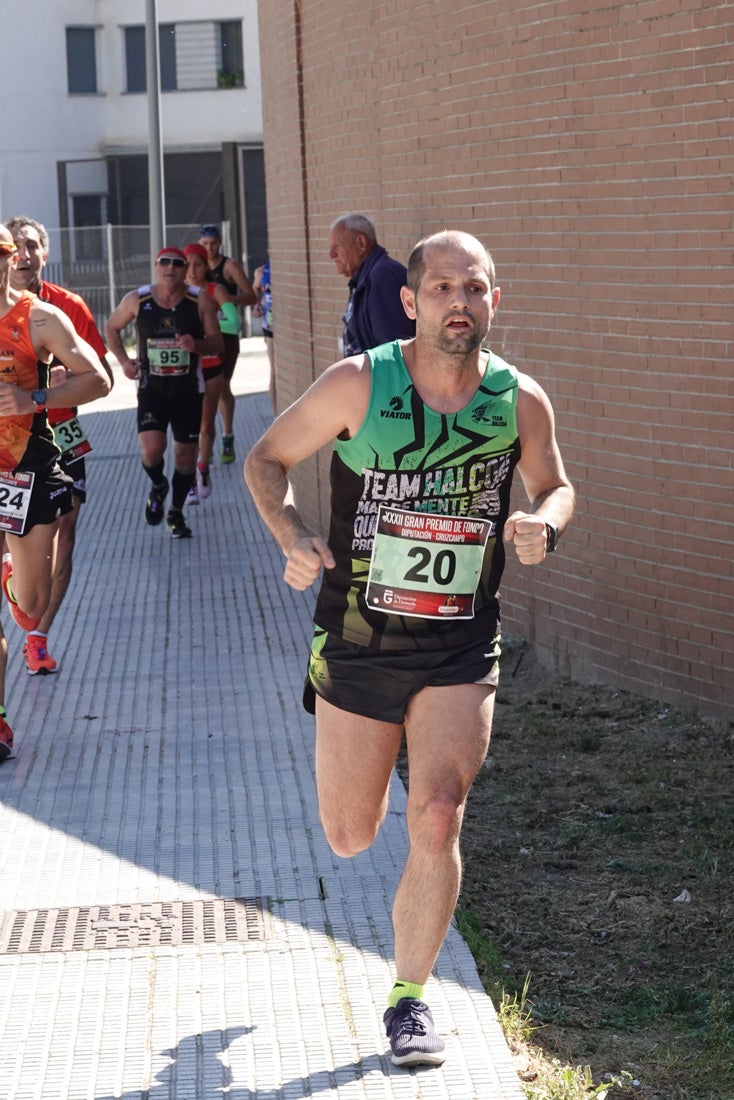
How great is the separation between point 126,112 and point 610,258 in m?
34.5

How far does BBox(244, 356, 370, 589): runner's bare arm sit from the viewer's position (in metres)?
4.23

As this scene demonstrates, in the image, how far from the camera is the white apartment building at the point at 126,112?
3806 centimetres

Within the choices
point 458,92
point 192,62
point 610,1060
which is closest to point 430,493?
point 610,1060

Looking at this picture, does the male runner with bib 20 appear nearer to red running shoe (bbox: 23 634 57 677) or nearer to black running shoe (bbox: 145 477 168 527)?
red running shoe (bbox: 23 634 57 677)

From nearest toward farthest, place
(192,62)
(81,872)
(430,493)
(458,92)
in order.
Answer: (430,493) → (81,872) → (458,92) → (192,62)

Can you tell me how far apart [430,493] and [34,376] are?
3.25m

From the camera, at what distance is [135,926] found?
511 cm

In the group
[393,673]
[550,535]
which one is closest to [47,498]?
[393,673]

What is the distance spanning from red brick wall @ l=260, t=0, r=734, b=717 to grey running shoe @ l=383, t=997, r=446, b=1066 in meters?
3.07

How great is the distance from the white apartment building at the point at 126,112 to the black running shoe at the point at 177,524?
26118mm

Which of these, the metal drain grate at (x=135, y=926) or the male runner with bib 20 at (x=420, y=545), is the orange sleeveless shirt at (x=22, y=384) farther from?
the male runner with bib 20 at (x=420, y=545)

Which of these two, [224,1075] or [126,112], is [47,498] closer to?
[224,1075]

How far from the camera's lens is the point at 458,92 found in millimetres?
8523

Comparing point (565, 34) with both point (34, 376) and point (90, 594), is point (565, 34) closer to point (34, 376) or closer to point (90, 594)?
point (34, 376)
